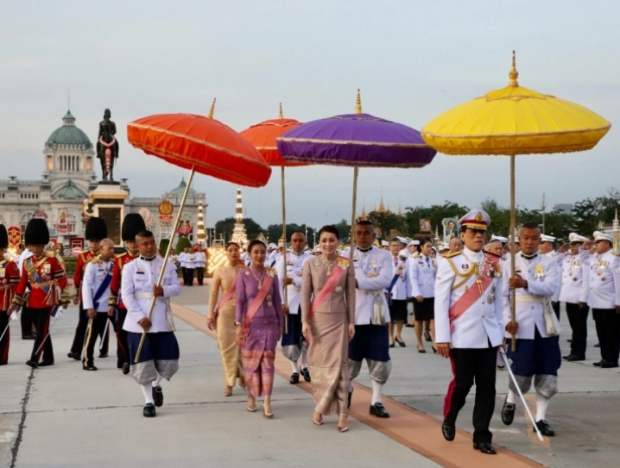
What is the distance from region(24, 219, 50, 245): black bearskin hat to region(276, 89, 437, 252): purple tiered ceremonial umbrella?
19.3 ft

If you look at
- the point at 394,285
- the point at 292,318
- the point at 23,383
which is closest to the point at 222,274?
the point at 292,318

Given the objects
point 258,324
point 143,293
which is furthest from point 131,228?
point 258,324

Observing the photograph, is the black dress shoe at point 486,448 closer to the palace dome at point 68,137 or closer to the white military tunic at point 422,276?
the white military tunic at point 422,276

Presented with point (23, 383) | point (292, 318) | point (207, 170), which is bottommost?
point (23, 383)

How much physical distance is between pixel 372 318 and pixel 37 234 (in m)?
6.25

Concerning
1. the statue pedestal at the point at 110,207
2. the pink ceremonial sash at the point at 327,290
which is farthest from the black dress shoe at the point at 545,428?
the statue pedestal at the point at 110,207

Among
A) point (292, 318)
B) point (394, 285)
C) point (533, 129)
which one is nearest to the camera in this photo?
point (533, 129)

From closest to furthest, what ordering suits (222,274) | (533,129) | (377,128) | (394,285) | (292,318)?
(533,129) < (377,128) < (222,274) < (292,318) < (394,285)

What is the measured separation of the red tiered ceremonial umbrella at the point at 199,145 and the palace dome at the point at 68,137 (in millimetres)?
179583

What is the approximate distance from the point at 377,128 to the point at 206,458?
3.08 metres

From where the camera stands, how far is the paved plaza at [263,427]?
7.29m

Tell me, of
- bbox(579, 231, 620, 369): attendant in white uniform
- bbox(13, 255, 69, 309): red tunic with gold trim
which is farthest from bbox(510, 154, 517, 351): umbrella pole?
bbox(13, 255, 69, 309): red tunic with gold trim

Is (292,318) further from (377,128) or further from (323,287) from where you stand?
(377,128)

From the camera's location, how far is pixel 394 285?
628 inches
